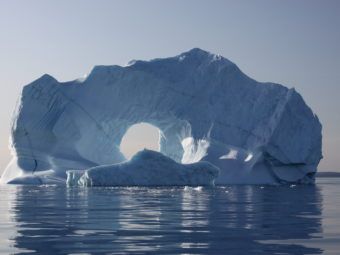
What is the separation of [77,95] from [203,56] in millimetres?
7364

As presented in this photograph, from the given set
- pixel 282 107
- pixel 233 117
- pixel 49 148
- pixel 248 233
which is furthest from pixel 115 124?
pixel 248 233

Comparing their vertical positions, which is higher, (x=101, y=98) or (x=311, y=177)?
(x=101, y=98)

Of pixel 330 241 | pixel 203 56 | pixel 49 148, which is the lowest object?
pixel 330 241

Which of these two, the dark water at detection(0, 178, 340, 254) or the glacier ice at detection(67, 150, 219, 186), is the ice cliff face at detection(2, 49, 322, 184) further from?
the dark water at detection(0, 178, 340, 254)

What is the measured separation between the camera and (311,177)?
113 feet

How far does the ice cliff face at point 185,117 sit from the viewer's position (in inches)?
1247

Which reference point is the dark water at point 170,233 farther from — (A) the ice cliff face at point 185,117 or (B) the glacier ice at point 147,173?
(A) the ice cliff face at point 185,117

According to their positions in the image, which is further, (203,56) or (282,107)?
(203,56)

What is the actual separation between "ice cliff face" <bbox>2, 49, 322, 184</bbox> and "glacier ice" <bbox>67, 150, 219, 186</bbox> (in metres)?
4.23

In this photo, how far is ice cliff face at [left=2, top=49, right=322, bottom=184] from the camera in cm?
3167

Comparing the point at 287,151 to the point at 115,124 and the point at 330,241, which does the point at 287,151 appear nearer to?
the point at 115,124

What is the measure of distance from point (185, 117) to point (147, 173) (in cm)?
706

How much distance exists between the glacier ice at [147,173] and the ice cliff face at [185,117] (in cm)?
423

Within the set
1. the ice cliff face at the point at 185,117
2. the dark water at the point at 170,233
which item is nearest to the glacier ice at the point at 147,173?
the ice cliff face at the point at 185,117
